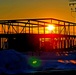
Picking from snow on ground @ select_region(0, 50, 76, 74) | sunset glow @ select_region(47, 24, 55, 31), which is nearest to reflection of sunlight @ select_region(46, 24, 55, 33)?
sunset glow @ select_region(47, 24, 55, 31)

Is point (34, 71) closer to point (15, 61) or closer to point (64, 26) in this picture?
point (15, 61)

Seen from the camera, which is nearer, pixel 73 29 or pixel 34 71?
pixel 34 71

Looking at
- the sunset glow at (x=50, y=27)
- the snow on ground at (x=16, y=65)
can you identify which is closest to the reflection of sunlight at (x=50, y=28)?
the sunset glow at (x=50, y=27)

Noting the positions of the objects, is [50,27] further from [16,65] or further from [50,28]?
[16,65]

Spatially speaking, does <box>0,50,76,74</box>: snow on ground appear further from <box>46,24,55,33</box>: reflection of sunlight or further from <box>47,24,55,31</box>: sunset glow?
<box>46,24,55,33</box>: reflection of sunlight

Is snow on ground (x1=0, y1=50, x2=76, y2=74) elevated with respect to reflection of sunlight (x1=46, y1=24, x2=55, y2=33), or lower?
lower

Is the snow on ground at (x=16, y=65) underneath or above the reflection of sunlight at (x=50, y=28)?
underneath

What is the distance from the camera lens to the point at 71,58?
10.2 m

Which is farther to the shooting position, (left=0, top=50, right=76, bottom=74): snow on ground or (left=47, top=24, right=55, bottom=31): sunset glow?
(left=47, top=24, right=55, bottom=31): sunset glow

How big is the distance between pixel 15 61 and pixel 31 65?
50cm

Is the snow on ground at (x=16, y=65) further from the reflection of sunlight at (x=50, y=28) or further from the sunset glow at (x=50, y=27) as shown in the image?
the reflection of sunlight at (x=50, y=28)

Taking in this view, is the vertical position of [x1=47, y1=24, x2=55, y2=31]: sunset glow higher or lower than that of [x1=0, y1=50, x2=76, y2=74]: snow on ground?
higher

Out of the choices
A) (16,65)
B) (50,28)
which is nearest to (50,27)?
(50,28)

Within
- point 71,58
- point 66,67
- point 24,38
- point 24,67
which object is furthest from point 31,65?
point 24,38
